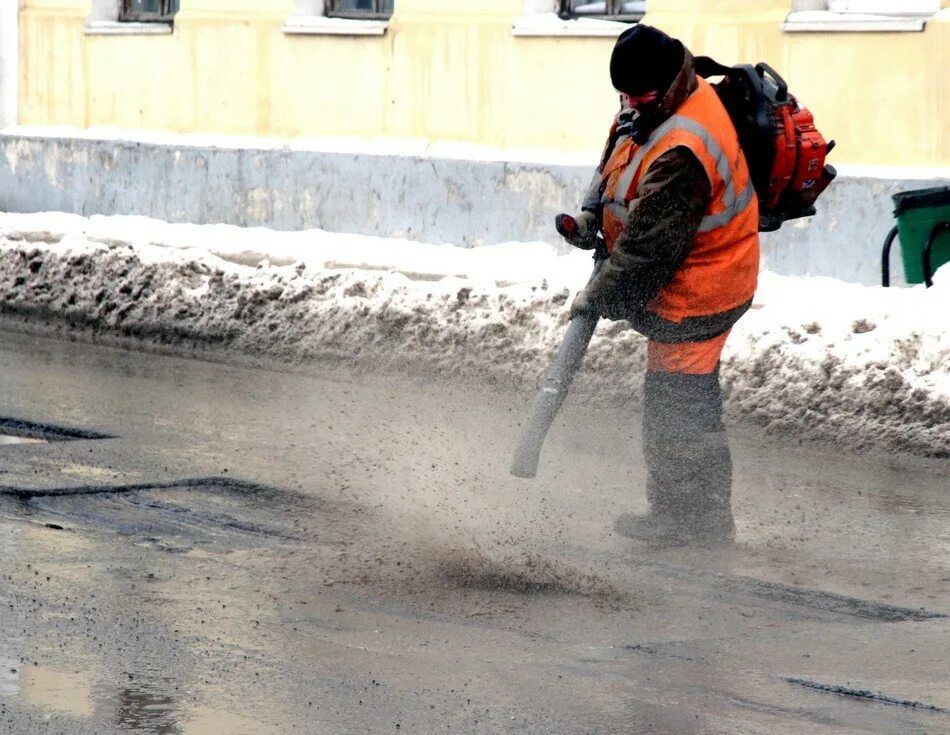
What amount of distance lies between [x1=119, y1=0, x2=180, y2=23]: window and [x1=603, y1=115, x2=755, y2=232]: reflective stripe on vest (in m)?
9.85

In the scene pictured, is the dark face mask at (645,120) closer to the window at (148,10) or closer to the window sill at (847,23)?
the window sill at (847,23)

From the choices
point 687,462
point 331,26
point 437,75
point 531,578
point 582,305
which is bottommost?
point 531,578

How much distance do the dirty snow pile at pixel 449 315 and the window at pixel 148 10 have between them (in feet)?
7.56

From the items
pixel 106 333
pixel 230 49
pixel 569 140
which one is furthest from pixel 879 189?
pixel 230 49

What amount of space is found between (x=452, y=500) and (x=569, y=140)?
249 inches

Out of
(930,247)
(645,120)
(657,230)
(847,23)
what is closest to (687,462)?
(657,230)

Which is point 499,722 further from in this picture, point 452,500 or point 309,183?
point 309,183

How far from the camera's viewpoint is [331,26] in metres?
13.5

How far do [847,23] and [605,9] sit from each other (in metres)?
2.16

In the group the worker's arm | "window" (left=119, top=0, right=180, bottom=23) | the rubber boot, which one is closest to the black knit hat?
the worker's arm

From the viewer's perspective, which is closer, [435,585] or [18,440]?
[435,585]

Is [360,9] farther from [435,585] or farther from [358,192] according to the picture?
[435,585]

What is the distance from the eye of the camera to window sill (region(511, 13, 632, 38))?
39.4 ft

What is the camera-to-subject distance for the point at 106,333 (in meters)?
10.8
